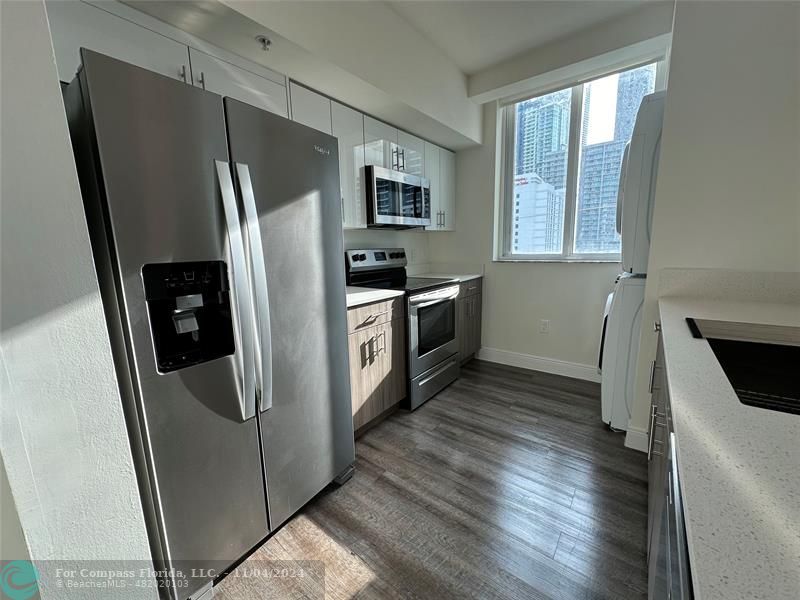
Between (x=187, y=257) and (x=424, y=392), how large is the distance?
1.92 meters

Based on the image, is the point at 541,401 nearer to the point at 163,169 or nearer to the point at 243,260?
the point at 243,260

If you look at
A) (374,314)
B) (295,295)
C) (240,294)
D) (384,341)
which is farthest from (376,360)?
(240,294)

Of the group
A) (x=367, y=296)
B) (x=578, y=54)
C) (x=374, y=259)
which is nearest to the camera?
(x=367, y=296)

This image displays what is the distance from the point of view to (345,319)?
1.65m

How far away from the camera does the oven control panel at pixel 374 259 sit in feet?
8.17

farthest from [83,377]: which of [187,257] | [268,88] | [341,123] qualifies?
[341,123]

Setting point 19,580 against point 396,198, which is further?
point 396,198

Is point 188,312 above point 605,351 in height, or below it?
above

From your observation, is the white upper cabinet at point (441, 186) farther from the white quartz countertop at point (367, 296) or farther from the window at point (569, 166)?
the white quartz countertop at point (367, 296)

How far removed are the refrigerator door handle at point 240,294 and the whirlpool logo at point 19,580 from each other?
0.56 metres

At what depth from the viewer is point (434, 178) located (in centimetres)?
309

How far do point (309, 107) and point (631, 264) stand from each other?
214 centimetres

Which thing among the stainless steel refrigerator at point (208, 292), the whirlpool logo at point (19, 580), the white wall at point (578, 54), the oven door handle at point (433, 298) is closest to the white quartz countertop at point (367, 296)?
the oven door handle at point (433, 298)

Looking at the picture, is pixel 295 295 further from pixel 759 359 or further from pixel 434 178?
pixel 434 178
